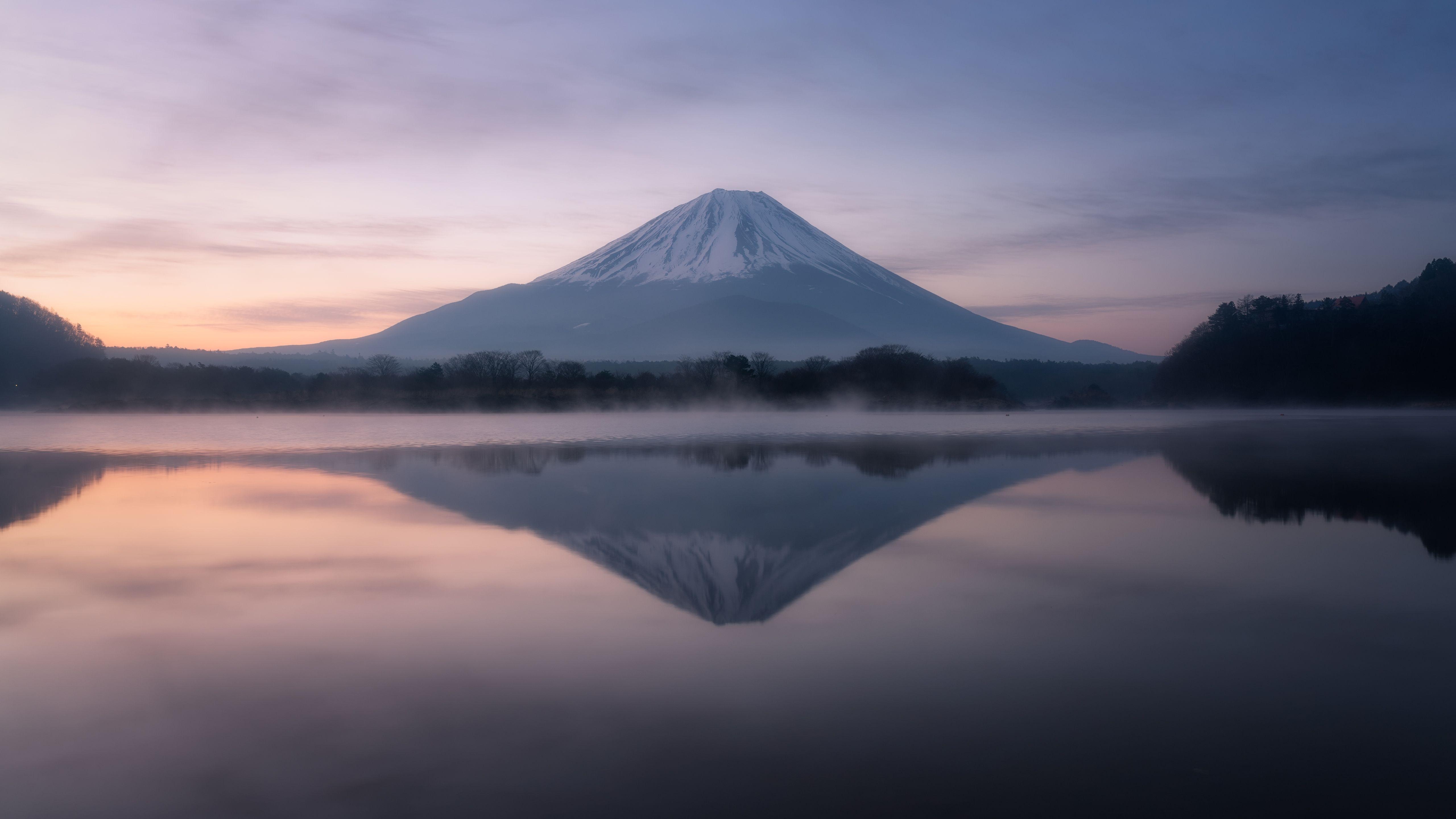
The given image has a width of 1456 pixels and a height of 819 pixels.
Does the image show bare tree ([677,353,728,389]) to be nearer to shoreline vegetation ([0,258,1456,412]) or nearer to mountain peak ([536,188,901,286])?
shoreline vegetation ([0,258,1456,412])

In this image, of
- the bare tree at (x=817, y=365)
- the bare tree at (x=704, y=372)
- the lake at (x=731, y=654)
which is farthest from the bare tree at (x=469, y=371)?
the lake at (x=731, y=654)

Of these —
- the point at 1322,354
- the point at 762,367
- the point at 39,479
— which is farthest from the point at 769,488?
the point at 1322,354

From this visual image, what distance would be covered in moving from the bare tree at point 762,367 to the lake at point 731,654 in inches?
2155

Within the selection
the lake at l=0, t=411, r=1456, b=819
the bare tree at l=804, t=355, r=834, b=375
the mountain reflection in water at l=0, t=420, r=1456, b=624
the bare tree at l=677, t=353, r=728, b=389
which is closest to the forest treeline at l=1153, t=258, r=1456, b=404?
the bare tree at l=804, t=355, r=834, b=375

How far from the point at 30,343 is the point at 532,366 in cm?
4381

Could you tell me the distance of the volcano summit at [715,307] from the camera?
150 m

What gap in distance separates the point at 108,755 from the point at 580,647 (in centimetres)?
248

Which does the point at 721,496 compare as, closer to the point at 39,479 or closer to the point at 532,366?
the point at 39,479

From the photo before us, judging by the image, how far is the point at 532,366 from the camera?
239 feet

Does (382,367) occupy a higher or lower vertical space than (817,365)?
higher

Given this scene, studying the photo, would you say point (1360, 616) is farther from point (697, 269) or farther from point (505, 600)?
point (697, 269)

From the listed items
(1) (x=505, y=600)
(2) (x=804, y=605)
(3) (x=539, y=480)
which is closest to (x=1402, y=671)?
(2) (x=804, y=605)

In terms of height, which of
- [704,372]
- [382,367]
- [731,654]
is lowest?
[731,654]

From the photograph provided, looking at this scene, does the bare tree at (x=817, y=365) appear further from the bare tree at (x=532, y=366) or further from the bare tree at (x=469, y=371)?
the bare tree at (x=469, y=371)
